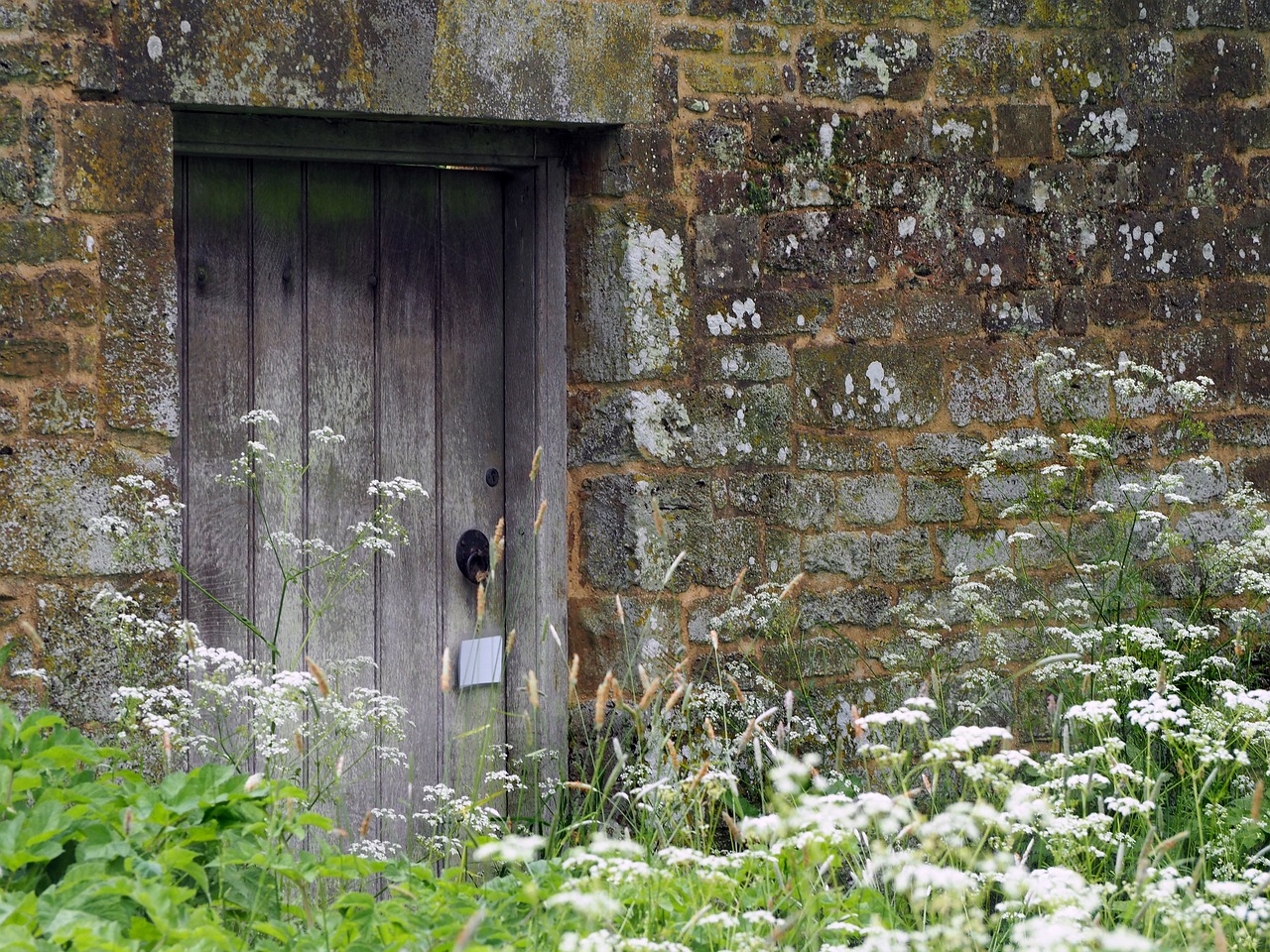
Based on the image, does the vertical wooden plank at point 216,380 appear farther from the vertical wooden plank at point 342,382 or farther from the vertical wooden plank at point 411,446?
the vertical wooden plank at point 411,446

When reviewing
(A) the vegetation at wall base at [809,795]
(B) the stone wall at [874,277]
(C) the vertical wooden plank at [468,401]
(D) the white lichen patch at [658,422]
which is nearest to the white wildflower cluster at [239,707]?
(A) the vegetation at wall base at [809,795]

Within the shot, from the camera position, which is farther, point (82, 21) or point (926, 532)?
point (926, 532)

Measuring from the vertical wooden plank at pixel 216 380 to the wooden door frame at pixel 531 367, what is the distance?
277 millimetres

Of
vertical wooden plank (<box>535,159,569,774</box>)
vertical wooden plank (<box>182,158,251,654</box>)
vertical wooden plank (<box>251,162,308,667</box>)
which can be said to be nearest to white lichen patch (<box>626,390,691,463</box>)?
vertical wooden plank (<box>535,159,569,774</box>)

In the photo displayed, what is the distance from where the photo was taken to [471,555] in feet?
13.2

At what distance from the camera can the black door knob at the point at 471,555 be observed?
13.2 feet

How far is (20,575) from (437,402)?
4.01 ft

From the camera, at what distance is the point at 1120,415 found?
4.53 m

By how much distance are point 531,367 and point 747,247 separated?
0.69 metres

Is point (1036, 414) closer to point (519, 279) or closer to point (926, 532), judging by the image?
point (926, 532)

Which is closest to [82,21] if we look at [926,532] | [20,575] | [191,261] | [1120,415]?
[191,261]

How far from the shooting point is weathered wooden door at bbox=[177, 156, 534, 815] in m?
3.67

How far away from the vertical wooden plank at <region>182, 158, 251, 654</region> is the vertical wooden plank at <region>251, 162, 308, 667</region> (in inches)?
1.2

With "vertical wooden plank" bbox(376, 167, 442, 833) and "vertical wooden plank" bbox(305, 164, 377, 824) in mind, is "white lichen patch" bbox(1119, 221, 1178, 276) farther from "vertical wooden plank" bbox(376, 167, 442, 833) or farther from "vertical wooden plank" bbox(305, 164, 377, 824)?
"vertical wooden plank" bbox(305, 164, 377, 824)
